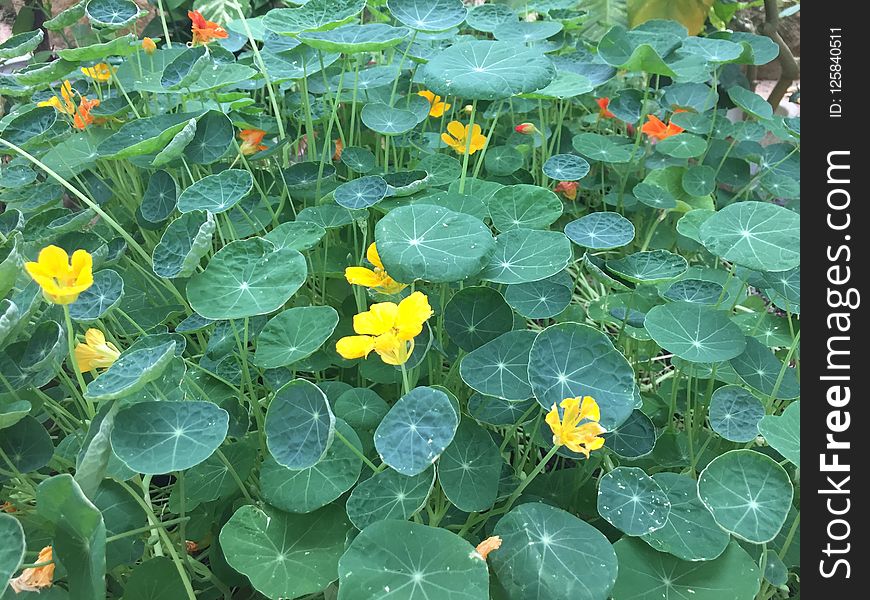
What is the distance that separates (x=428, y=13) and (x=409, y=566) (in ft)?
3.70

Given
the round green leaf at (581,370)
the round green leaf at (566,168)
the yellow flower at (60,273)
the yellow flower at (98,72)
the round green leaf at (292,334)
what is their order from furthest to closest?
the yellow flower at (98,72) < the round green leaf at (566,168) < the round green leaf at (292,334) < the round green leaf at (581,370) < the yellow flower at (60,273)

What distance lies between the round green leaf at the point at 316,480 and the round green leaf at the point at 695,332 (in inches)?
18.7

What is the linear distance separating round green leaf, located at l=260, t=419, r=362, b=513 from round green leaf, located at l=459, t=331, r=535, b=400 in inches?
7.3

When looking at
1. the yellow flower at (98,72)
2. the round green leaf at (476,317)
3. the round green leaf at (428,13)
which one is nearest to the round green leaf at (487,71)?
the round green leaf at (428,13)

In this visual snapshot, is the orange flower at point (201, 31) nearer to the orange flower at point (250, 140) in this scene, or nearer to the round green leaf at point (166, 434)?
the orange flower at point (250, 140)

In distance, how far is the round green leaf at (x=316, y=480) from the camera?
850mm

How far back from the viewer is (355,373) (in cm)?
123

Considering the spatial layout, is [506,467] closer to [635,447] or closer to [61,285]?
[635,447]

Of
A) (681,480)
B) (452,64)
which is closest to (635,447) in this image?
Answer: (681,480)

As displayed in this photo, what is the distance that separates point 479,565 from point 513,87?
751 millimetres

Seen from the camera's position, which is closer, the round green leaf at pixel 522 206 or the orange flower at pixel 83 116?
the round green leaf at pixel 522 206

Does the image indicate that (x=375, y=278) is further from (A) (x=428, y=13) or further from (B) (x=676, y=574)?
(A) (x=428, y=13)

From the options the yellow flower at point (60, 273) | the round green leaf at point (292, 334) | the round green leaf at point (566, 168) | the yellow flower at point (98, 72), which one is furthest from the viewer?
the yellow flower at point (98, 72)

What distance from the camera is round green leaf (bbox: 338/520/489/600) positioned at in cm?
72
